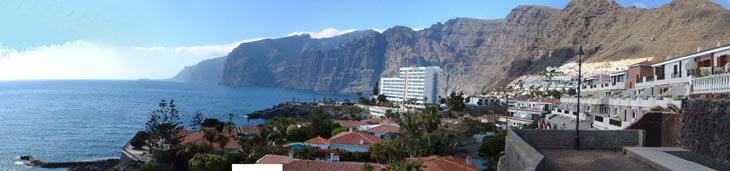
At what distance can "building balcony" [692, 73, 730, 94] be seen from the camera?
1251cm

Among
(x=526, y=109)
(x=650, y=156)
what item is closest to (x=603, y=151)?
(x=650, y=156)

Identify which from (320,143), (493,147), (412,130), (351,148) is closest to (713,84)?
(493,147)

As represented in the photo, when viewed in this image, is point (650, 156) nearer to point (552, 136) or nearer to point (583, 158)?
point (583, 158)

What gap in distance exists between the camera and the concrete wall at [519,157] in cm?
754

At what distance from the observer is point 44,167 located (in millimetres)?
47250

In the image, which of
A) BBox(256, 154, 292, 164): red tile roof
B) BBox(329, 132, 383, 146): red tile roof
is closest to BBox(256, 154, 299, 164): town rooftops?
BBox(256, 154, 292, 164): red tile roof

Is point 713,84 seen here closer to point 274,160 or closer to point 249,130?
point 274,160

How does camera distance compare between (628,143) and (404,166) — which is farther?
(404,166)

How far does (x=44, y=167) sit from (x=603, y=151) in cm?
4950

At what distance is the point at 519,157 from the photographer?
8859mm

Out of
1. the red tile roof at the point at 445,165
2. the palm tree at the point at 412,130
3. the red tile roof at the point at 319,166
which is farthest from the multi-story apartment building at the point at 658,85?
the palm tree at the point at 412,130

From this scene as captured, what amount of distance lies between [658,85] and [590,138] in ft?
54.8

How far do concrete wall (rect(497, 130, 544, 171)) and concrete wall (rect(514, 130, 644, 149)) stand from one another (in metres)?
0.83

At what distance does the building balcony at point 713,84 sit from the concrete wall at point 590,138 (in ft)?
8.70
